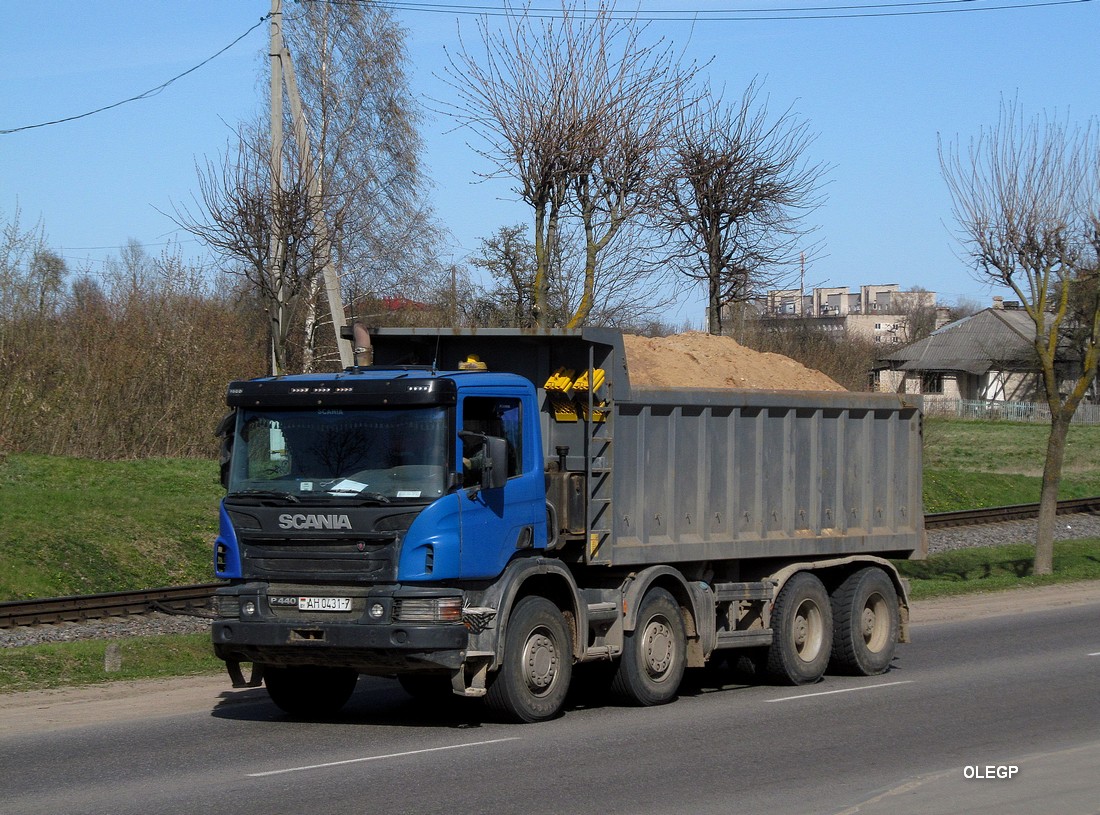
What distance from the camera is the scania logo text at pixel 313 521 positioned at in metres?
9.13

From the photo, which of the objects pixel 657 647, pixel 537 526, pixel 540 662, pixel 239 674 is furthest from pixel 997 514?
pixel 239 674

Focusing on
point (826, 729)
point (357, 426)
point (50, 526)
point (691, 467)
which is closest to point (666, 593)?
point (691, 467)

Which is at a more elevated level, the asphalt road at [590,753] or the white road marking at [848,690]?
the asphalt road at [590,753]

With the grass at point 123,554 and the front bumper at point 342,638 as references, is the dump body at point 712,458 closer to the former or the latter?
the front bumper at point 342,638

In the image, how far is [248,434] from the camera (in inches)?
382

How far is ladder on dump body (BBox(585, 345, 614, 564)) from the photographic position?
1054cm

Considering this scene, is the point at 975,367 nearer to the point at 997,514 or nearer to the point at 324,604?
the point at 997,514

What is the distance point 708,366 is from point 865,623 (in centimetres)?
309

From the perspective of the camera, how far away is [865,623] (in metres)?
13.4

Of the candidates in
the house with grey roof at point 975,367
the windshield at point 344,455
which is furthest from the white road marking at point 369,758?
the house with grey roof at point 975,367

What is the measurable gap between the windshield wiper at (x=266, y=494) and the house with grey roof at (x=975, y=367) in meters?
73.7

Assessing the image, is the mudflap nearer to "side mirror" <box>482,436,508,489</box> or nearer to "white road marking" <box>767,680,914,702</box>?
"side mirror" <box>482,436,508,489</box>

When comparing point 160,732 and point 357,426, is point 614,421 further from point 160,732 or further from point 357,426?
point 160,732

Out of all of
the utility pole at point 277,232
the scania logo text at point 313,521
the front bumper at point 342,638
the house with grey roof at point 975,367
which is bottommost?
the front bumper at point 342,638
